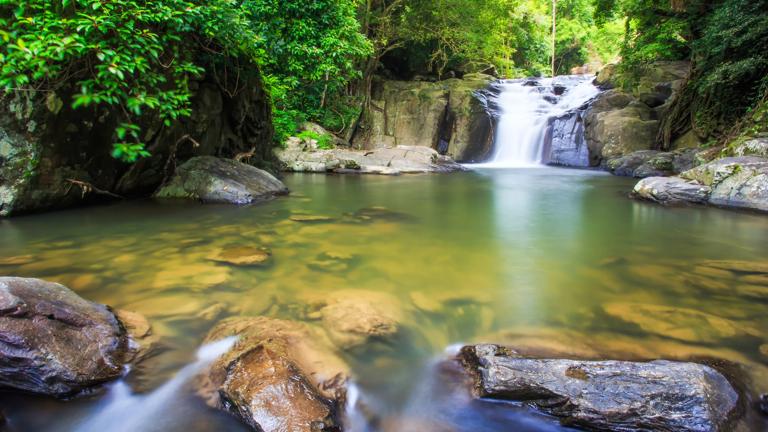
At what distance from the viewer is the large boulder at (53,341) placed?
1.95 meters

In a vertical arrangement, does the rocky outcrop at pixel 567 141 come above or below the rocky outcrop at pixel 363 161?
above

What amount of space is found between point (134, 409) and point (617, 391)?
2.26 m

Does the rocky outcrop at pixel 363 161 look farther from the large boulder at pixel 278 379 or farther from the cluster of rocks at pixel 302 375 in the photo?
the cluster of rocks at pixel 302 375

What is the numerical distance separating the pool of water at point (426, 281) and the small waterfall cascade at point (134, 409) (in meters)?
0.03

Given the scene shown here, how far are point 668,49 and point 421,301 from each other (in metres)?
13.0

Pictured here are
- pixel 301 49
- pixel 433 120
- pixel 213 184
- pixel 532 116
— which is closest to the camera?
pixel 213 184

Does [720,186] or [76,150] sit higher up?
[76,150]

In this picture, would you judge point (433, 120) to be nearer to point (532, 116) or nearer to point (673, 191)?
point (532, 116)

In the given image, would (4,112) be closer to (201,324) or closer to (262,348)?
(201,324)

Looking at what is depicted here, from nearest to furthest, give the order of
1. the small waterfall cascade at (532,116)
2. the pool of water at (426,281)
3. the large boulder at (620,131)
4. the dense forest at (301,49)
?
the pool of water at (426,281)
the dense forest at (301,49)
the large boulder at (620,131)
the small waterfall cascade at (532,116)

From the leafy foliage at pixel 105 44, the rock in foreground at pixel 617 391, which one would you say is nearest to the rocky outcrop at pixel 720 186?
the rock in foreground at pixel 617 391

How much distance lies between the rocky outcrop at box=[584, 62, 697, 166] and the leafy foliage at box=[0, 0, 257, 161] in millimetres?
12355

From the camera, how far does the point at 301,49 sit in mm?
11633

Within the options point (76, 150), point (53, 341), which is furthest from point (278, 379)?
point (76, 150)
